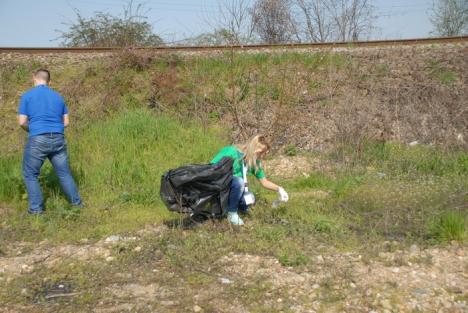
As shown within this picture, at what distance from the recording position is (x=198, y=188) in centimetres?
556

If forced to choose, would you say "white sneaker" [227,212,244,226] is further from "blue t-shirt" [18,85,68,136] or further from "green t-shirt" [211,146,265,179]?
"blue t-shirt" [18,85,68,136]

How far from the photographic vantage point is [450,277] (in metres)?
4.55

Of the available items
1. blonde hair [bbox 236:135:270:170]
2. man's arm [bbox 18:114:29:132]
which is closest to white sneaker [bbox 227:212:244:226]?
blonde hair [bbox 236:135:270:170]

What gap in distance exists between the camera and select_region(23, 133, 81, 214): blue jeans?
6.35 metres

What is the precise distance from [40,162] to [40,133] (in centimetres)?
39

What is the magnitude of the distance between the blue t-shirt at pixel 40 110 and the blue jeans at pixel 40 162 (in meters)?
0.09

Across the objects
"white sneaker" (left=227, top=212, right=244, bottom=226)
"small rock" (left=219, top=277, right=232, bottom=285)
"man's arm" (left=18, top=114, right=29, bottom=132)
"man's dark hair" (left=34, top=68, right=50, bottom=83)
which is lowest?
"small rock" (left=219, top=277, right=232, bottom=285)

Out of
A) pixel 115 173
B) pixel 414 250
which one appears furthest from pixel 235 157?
pixel 115 173

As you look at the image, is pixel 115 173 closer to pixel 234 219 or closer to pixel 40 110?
pixel 40 110

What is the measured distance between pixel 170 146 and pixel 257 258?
4297 millimetres

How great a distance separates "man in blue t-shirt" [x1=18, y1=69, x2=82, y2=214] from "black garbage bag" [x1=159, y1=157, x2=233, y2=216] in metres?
1.81

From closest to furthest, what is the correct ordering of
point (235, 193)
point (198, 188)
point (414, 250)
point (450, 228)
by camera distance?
point (414, 250)
point (450, 228)
point (198, 188)
point (235, 193)

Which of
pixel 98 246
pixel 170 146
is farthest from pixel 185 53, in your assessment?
pixel 98 246

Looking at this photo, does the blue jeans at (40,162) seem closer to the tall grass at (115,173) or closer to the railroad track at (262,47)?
the tall grass at (115,173)
